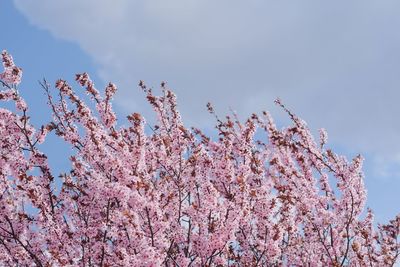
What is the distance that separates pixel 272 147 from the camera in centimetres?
1301

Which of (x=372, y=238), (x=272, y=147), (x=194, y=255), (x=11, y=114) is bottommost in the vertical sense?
(x=194, y=255)

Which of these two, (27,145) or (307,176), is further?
(307,176)

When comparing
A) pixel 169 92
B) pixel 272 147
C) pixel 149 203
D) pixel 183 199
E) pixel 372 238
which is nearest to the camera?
pixel 149 203

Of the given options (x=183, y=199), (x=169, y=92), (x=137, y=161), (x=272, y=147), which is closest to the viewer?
(x=137, y=161)

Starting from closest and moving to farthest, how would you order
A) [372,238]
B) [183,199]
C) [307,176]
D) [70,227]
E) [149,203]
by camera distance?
[149,203] → [70,227] → [183,199] → [307,176] → [372,238]

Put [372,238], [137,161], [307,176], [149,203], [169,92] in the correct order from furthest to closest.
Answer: [372,238] → [307,176] → [169,92] → [137,161] → [149,203]

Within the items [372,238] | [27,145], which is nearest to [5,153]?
[27,145]

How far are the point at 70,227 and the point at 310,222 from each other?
17.5 feet

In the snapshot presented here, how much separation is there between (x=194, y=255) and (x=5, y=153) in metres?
4.00

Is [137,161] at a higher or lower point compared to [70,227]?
higher

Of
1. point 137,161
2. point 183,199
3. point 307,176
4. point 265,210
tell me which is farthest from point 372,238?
point 137,161

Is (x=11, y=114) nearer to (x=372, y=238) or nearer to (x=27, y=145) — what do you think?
(x=27, y=145)

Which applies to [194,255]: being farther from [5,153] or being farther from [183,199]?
[5,153]

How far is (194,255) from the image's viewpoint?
925 centimetres
